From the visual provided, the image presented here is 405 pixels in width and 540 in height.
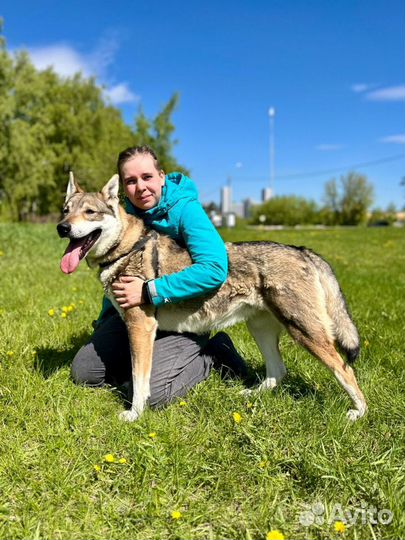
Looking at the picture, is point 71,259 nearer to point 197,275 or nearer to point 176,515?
point 197,275

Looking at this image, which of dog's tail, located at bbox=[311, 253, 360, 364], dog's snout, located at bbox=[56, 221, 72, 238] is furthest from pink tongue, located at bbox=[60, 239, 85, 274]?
dog's tail, located at bbox=[311, 253, 360, 364]

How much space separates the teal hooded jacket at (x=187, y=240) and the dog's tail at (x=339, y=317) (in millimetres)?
756

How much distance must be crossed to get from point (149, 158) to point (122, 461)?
2.29m

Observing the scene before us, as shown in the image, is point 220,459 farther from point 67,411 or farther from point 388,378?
point 388,378

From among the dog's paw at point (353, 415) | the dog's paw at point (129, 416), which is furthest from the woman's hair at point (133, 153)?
the dog's paw at point (353, 415)

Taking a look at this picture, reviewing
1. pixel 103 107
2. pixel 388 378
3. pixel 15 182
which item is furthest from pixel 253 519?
pixel 103 107

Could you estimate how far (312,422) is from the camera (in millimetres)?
2934

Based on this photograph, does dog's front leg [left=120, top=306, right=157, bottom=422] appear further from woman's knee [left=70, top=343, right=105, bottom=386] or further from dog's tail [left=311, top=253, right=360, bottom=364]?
dog's tail [left=311, top=253, right=360, bottom=364]

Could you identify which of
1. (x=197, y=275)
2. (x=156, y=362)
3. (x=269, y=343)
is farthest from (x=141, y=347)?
(x=269, y=343)

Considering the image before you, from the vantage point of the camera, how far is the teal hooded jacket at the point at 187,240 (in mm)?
3295

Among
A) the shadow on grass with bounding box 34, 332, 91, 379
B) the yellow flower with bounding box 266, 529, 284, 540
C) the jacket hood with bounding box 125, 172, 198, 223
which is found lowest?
the yellow flower with bounding box 266, 529, 284, 540

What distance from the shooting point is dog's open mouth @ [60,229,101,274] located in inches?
127

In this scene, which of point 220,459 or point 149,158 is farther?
point 149,158

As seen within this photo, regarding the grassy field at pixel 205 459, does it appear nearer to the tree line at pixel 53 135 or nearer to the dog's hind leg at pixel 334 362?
the dog's hind leg at pixel 334 362
